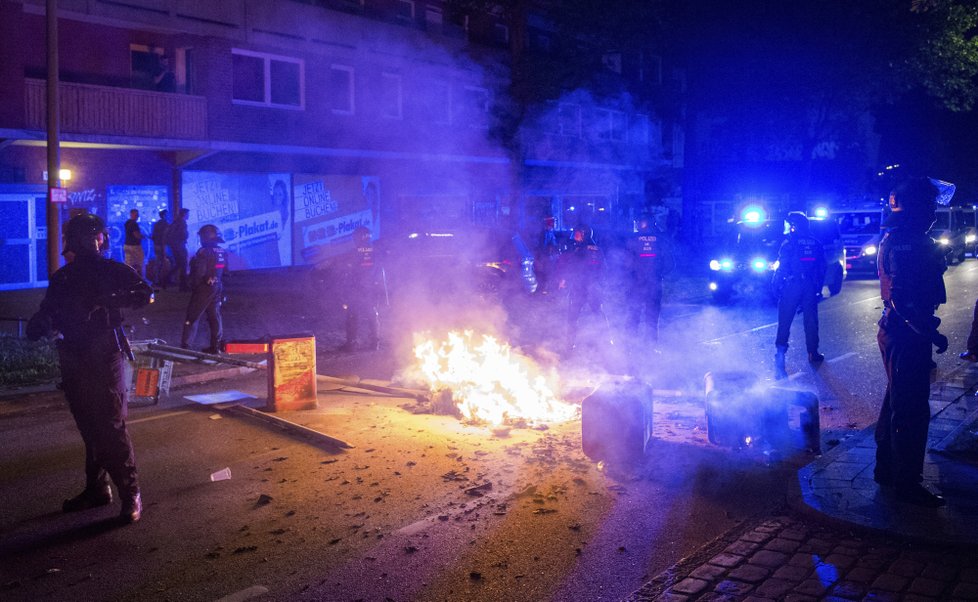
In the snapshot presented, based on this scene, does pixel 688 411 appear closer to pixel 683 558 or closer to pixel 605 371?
pixel 605 371

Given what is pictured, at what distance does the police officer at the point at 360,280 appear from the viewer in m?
11.5

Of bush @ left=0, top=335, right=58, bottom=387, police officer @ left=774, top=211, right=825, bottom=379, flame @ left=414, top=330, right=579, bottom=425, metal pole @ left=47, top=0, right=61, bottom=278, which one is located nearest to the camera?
flame @ left=414, top=330, right=579, bottom=425

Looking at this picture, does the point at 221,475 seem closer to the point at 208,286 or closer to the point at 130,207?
the point at 208,286

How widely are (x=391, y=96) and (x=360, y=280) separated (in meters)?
14.9

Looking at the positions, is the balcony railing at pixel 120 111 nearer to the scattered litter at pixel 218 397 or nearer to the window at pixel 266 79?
the window at pixel 266 79

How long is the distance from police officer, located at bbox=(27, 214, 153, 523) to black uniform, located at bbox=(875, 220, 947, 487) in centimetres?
465

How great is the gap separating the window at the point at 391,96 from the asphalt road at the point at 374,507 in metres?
17.5

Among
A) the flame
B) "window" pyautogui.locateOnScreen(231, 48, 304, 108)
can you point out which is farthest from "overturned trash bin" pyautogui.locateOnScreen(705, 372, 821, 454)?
"window" pyautogui.locateOnScreen(231, 48, 304, 108)

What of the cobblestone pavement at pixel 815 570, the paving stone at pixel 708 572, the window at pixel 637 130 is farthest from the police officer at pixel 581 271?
the window at pixel 637 130

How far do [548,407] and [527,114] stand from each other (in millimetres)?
12514

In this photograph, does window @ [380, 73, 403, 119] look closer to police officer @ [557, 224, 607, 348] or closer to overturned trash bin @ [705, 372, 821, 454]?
police officer @ [557, 224, 607, 348]

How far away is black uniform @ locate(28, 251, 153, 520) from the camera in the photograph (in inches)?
193

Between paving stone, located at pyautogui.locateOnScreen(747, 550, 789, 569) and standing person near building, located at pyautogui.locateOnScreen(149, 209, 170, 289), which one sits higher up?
standing person near building, located at pyautogui.locateOnScreen(149, 209, 170, 289)

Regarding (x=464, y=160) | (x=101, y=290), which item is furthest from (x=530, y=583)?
(x=464, y=160)
